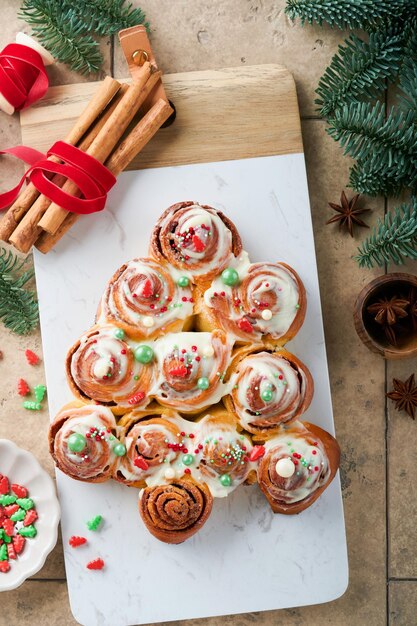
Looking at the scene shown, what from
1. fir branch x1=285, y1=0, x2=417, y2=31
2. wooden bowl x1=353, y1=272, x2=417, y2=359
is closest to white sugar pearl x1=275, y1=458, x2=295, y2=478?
wooden bowl x1=353, y1=272, x2=417, y2=359

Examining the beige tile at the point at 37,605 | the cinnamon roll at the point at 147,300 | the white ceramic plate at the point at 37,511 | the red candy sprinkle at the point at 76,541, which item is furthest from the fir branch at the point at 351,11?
Answer: the beige tile at the point at 37,605

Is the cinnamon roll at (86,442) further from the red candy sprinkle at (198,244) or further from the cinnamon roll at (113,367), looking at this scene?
the red candy sprinkle at (198,244)

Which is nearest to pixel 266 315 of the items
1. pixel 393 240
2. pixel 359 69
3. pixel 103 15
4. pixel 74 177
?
pixel 393 240

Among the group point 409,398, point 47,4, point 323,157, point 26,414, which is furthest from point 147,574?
point 47,4

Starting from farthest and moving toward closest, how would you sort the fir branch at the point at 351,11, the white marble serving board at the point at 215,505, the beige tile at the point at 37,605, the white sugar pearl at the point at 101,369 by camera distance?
1. the beige tile at the point at 37,605
2. the white marble serving board at the point at 215,505
3. the fir branch at the point at 351,11
4. the white sugar pearl at the point at 101,369

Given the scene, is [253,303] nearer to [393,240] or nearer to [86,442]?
[393,240]

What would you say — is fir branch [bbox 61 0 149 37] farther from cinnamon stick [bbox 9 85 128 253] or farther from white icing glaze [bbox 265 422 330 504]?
white icing glaze [bbox 265 422 330 504]
